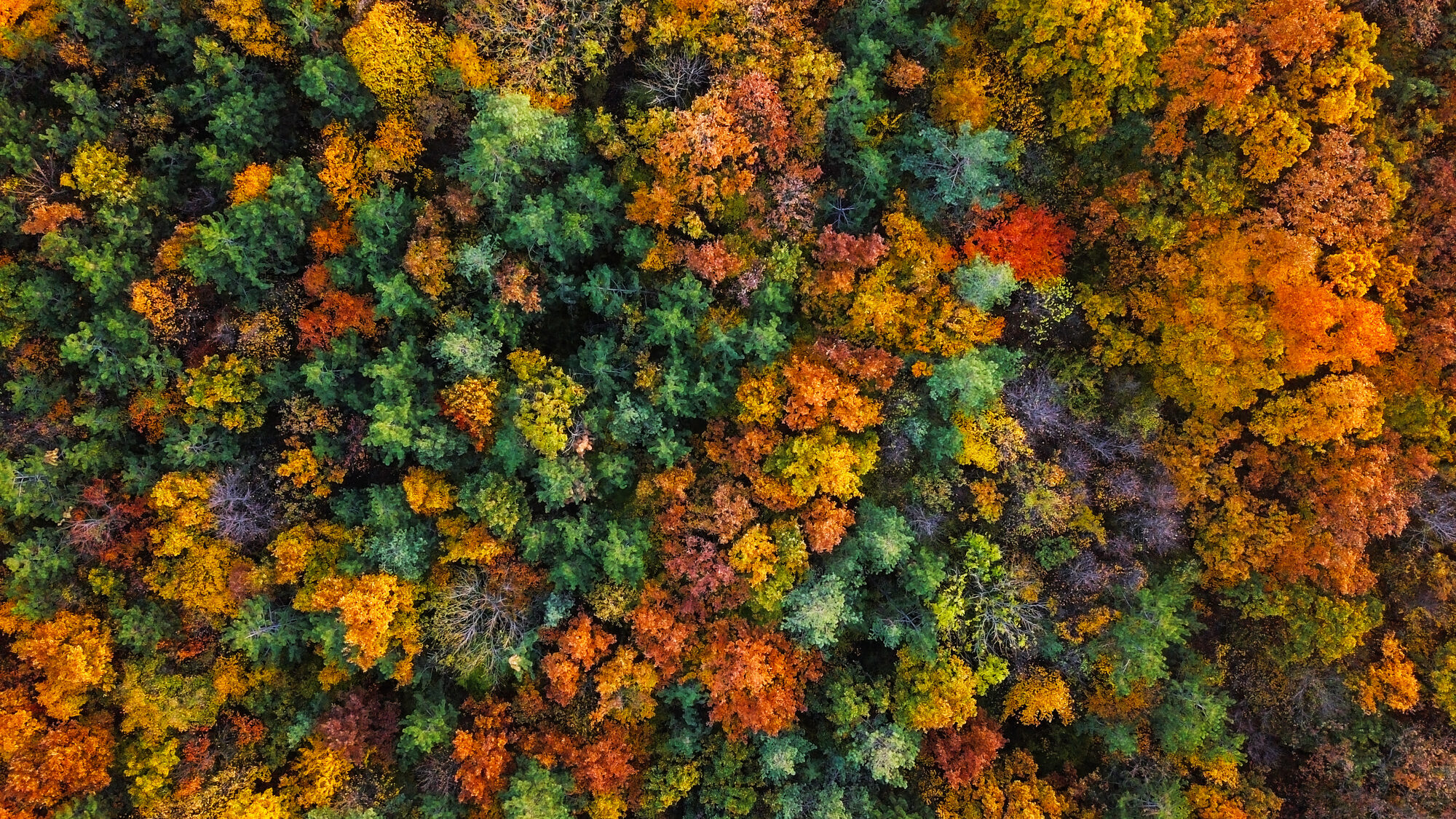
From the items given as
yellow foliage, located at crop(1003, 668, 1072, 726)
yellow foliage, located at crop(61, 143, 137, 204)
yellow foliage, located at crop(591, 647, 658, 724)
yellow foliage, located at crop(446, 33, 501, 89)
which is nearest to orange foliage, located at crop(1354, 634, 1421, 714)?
yellow foliage, located at crop(1003, 668, 1072, 726)

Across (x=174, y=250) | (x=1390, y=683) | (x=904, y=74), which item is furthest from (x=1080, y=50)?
(x=174, y=250)

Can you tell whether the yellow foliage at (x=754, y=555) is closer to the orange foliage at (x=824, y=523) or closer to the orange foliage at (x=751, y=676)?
the orange foliage at (x=824, y=523)

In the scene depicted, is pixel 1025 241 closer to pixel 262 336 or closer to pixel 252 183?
pixel 252 183

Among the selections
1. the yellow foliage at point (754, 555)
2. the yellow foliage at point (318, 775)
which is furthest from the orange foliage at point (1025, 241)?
the yellow foliage at point (318, 775)

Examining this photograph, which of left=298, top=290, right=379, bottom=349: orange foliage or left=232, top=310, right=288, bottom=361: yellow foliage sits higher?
left=298, top=290, right=379, bottom=349: orange foliage

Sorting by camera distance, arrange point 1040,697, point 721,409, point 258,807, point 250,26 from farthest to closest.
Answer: point 721,409, point 1040,697, point 258,807, point 250,26

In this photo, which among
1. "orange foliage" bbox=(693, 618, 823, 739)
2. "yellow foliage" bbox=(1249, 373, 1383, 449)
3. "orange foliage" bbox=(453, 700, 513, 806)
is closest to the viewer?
"yellow foliage" bbox=(1249, 373, 1383, 449)

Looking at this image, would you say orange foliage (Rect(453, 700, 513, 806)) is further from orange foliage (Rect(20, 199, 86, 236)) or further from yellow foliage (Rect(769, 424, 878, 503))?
orange foliage (Rect(20, 199, 86, 236))

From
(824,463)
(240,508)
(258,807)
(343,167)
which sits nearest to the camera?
(824,463)

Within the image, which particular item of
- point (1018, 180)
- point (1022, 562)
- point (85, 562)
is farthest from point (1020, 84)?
point (85, 562)
